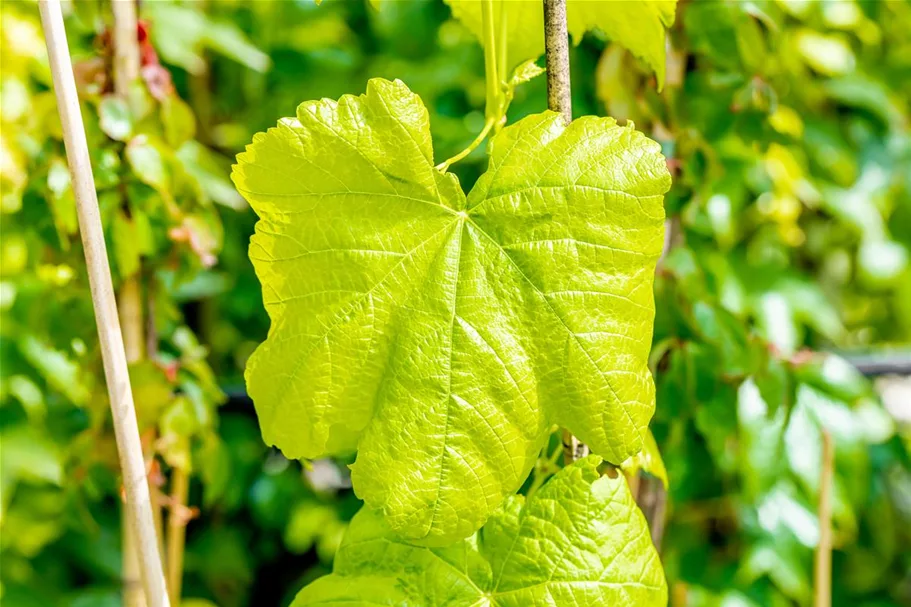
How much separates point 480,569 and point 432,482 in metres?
0.10

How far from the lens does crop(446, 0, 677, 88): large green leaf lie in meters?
0.60

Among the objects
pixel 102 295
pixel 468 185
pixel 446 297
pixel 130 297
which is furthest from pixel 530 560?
pixel 468 185

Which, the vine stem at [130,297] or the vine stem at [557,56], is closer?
the vine stem at [557,56]

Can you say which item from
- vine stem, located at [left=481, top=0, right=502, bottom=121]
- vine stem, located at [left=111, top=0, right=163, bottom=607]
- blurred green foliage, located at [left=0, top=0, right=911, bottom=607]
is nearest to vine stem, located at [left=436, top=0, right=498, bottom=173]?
vine stem, located at [left=481, top=0, right=502, bottom=121]

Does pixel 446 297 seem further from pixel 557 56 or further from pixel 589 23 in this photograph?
pixel 589 23

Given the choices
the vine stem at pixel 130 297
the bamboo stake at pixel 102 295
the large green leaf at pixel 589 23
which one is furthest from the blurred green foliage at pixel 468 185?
the bamboo stake at pixel 102 295

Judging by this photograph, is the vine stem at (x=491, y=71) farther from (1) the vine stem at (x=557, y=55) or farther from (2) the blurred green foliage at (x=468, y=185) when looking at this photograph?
(2) the blurred green foliage at (x=468, y=185)

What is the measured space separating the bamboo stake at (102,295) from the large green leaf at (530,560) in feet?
0.31

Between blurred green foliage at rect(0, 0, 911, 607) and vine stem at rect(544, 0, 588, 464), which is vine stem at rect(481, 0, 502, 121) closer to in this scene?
vine stem at rect(544, 0, 588, 464)

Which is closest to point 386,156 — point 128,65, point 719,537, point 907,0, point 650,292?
point 650,292

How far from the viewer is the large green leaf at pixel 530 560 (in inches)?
20.2

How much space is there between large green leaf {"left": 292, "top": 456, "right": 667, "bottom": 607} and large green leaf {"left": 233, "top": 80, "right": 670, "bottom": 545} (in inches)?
2.2

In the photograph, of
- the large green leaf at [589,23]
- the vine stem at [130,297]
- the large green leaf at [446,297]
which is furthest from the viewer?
the vine stem at [130,297]

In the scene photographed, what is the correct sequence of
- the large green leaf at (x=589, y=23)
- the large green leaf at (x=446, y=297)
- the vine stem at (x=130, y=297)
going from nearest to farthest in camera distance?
the large green leaf at (x=446, y=297)
the large green leaf at (x=589, y=23)
the vine stem at (x=130, y=297)
